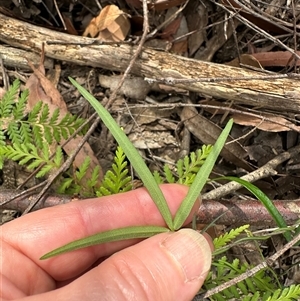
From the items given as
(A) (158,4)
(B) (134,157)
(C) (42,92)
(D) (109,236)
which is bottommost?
(D) (109,236)

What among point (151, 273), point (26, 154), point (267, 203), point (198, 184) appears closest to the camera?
point (151, 273)

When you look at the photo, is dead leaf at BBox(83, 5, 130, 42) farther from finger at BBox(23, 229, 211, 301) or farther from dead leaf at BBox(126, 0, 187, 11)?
finger at BBox(23, 229, 211, 301)

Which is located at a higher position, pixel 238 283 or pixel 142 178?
pixel 142 178

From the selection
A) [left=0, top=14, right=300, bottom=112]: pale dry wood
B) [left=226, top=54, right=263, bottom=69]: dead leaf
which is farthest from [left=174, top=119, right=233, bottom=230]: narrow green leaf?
[left=226, top=54, right=263, bottom=69]: dead leaf

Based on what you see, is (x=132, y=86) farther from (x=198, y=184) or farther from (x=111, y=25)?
(x=198, y=184)

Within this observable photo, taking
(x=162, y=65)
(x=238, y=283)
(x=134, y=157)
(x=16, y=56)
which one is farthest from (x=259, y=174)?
(x=16, y=56)

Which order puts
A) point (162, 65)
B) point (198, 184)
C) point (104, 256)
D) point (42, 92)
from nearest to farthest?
1. point (198, 184)
2. point (104, 256)
3. point (162, 65)
4. point (42, 92)
